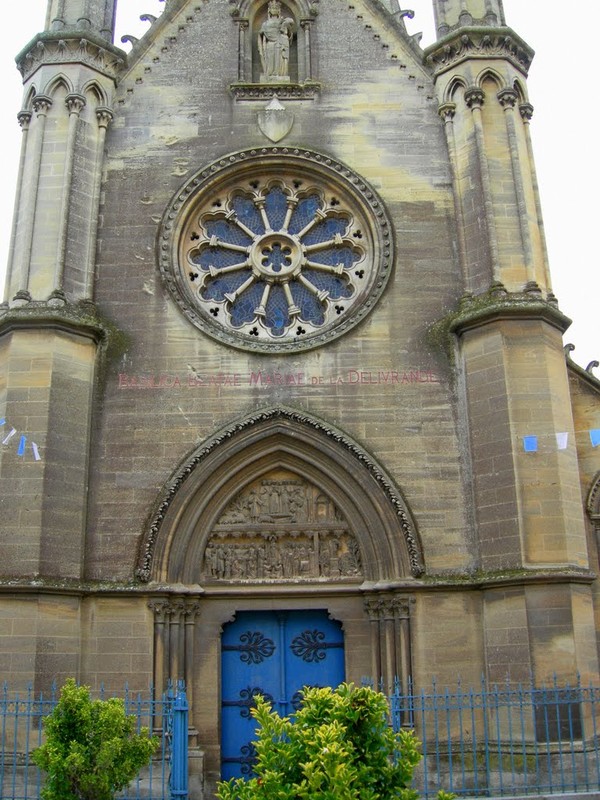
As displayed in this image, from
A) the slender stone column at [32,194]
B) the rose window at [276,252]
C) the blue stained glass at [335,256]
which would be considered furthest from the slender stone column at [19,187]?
the blue stained glass at [335,256]

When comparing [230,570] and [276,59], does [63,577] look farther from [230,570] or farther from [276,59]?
[276,59]

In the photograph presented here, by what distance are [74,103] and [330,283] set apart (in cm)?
510

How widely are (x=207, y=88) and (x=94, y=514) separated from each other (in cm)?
762

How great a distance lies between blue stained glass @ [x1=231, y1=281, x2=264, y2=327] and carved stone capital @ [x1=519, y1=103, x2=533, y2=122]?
5177 millimetres

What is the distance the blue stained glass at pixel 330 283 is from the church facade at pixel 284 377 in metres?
0.05

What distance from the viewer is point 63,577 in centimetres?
1241

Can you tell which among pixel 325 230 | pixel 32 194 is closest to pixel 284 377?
pixel 325 230

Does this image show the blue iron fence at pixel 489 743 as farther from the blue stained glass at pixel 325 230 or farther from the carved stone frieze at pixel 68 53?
the carved stone frieze at pixel 68 53

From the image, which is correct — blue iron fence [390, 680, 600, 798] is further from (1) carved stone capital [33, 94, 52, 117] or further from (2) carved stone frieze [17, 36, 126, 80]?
(2) carved stone frieze [17, 36, 126, 80]

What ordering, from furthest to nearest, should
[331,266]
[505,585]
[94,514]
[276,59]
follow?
1. [276,59]
2. [331,266]
3. [94,514]
4. [505,585]

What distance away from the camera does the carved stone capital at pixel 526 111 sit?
15.0 meters

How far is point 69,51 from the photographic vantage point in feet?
49.6

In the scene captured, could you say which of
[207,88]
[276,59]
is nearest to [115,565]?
[207,88]

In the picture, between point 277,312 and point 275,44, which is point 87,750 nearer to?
point 277,312
